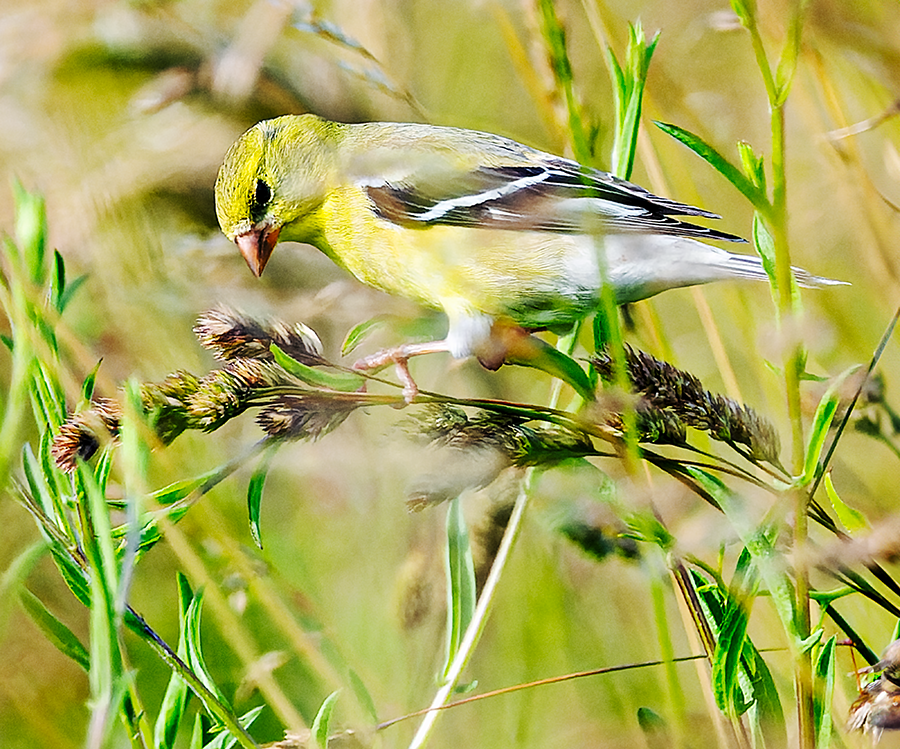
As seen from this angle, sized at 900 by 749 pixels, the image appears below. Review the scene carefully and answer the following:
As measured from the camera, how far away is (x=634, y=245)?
4.47 feet

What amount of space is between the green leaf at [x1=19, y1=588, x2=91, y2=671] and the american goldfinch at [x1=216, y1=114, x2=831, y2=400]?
605 millimetres

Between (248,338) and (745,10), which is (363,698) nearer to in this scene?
(248,338)

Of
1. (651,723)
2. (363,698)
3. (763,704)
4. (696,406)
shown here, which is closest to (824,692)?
(763,704)

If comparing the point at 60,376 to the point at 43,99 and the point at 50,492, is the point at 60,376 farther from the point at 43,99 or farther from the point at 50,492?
the point at 43,99

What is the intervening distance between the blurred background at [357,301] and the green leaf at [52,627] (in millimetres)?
310

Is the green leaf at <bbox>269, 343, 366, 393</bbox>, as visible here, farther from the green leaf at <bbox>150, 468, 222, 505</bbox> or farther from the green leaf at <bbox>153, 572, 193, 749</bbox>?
the green leaf at <bbox>153, 572, 193, 749</bbox>

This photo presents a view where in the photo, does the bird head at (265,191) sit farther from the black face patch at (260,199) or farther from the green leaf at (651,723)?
the green leaf at (651,723)

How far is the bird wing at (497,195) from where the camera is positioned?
55.2 inches

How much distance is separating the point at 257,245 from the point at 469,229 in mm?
395

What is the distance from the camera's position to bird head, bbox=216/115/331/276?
1601mm

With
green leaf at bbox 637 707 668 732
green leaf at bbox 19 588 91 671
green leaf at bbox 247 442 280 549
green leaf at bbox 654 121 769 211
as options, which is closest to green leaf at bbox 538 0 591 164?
green leaf at bbox 654 121 769 211

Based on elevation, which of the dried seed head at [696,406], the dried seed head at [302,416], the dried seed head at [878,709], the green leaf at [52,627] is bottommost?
the dried seed head at [878,709]

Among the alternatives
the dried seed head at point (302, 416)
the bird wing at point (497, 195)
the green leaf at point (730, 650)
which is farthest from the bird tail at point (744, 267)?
the dried seed head at point (302, 416)

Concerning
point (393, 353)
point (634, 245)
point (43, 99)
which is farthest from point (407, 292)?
point (43, 99)
